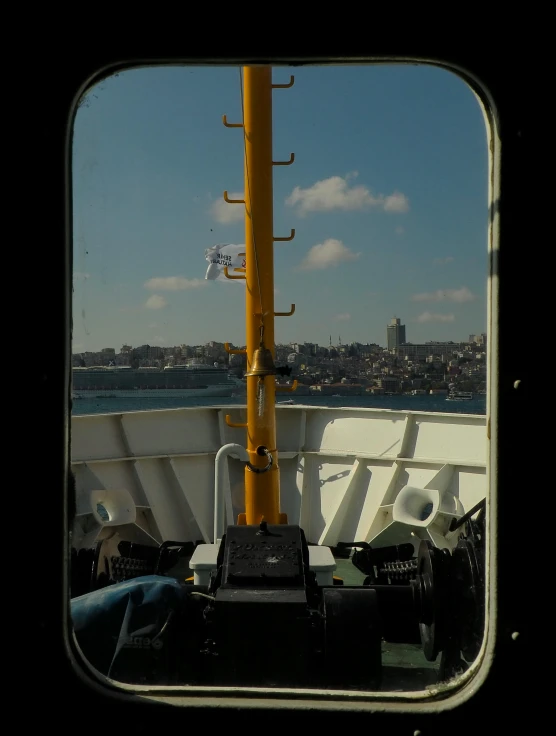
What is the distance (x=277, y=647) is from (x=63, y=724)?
1606mm

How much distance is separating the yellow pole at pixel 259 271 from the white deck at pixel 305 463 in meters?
1.70

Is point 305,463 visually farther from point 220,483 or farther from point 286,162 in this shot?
point 286,162

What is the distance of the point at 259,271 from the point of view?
4.95m

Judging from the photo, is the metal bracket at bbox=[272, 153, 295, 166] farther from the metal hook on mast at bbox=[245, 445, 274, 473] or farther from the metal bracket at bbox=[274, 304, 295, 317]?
the metal hook on mast at bbox=[245, 445, 274, 473]

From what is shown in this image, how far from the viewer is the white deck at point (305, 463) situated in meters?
6.46

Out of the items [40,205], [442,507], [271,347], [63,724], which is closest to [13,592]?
[63,724]

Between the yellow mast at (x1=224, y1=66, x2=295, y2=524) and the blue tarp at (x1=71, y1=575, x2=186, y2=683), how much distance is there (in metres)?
2.10

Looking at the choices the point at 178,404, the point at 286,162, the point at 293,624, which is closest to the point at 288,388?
the point at 286,162

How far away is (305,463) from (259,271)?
2.88 m

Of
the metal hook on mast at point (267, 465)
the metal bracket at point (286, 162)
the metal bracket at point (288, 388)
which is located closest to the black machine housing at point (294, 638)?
the metal hook on mast at point (267, 465)

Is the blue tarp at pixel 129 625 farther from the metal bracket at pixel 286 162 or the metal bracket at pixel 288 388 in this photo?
the metal bracket at pixel 286 162

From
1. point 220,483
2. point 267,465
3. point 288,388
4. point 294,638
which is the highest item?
point 288,388

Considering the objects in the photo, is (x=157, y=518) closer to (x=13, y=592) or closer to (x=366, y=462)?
(x=366, y=462)

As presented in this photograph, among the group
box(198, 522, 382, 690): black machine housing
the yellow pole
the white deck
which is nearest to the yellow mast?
the yellow pole
